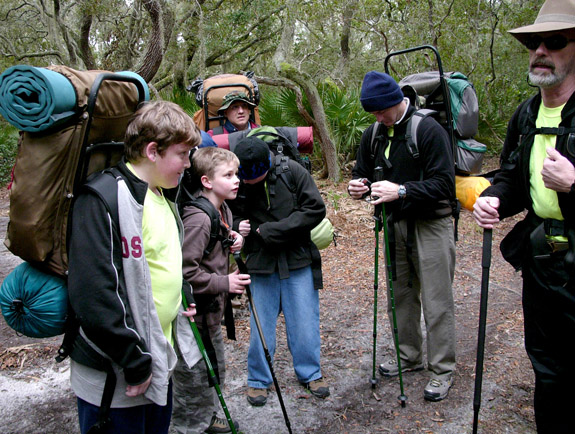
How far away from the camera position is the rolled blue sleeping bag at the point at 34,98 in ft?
5.06

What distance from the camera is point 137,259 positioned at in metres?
1.77

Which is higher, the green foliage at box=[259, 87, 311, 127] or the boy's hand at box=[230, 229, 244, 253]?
the green foliage at box=[259, 87, 311, 127]

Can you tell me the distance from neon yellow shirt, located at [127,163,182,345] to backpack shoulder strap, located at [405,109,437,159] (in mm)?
1985

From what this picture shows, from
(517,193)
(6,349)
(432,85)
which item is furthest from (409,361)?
(6,349)

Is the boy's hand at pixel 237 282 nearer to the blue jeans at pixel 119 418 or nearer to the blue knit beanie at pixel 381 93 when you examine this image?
the blue jeans at pixel 119 418

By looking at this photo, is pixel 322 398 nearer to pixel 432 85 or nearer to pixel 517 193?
pixel 517 193

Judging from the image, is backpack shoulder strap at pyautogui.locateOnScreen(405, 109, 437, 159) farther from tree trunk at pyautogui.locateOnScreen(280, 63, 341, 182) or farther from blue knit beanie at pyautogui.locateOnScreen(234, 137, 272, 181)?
tree trunk at pyautogui.locateOnScreen(280, 63, 341, 182)

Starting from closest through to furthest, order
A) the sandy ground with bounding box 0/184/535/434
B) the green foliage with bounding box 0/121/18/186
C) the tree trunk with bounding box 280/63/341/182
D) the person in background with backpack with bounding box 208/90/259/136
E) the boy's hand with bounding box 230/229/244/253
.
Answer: the boy's hand with bounding box 230/229/244/253 < the sandy ground with bounding box 0/184/535/434 < the person in background with backpack with bounding box 208/90/259/136 < the tree trunk with bounding box 280/63/341/182 < the green foliage with bounding box 0/121/18/186

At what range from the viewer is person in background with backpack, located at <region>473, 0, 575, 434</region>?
2.31 m

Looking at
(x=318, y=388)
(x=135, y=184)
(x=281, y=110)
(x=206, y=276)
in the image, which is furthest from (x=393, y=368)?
(x=281, y=110)

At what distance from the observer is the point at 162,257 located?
6.53 feet

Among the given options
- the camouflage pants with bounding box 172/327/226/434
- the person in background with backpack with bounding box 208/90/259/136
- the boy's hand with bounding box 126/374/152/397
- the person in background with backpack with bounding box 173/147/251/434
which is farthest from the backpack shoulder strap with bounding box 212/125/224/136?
the boy's hand with bounding box 126/374/152/397

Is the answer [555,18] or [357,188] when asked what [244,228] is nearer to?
[357,188]

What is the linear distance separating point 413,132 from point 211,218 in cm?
163
